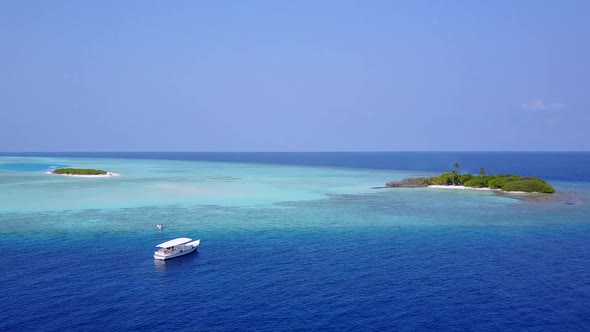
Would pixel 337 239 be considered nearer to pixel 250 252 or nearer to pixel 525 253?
pixel 250 252

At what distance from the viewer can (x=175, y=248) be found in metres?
42.1

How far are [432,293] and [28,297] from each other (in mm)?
27869

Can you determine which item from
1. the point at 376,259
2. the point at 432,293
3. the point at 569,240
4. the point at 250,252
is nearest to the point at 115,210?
the point at 250,252

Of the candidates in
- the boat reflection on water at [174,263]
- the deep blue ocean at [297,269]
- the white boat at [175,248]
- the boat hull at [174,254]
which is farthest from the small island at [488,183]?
the boat reflection on water at [174,263]

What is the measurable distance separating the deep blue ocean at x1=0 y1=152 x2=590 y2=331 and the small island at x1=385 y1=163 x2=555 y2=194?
76.2ft

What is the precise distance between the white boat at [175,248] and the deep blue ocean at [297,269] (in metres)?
0.94

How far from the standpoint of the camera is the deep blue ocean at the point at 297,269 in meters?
28.8

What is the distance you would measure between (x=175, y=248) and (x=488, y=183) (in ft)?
250

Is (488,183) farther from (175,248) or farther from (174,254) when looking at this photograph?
(174,254)

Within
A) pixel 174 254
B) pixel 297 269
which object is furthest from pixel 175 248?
pixel 297 269

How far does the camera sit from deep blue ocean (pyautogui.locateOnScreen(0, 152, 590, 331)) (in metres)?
28.8

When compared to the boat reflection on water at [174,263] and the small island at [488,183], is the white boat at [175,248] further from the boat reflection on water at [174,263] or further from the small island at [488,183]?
the small island at [488,183]

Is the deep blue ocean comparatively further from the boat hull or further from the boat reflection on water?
the boat hull

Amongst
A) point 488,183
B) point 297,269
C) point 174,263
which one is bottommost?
point 174,263
